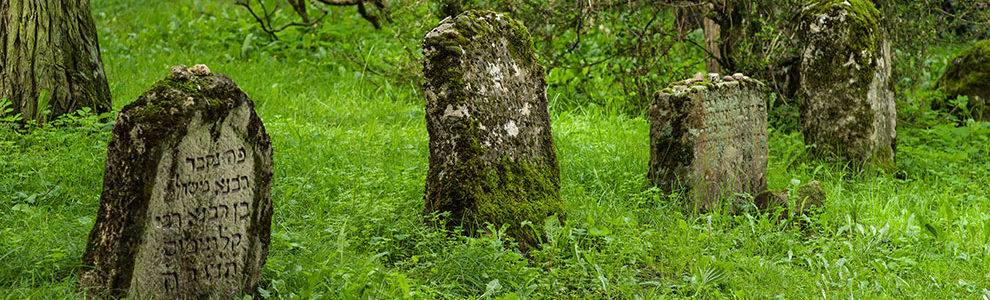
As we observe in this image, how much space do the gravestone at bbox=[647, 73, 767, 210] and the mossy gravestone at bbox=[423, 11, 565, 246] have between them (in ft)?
3.52

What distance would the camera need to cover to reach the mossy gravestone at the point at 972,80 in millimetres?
8984

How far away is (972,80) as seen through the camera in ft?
29.8

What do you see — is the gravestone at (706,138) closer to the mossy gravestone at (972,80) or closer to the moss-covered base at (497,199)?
the moss-covered base at (497,199)

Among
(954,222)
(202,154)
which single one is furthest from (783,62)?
(202,154)

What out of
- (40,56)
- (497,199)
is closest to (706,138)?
(497,199)

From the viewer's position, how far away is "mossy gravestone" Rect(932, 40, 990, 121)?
8984 millimetres

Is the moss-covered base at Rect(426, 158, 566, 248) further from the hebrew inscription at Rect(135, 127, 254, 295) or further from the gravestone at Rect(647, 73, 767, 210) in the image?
the hebrew inscription at Rect(135, 127, 254, 295)

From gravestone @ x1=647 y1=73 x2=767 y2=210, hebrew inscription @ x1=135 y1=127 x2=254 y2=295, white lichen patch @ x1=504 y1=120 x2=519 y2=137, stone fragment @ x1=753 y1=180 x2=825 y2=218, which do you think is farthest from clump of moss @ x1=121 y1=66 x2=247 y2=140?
stone fragment @ x1=753 y1=180 x2=825 y2=218

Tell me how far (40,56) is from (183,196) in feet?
12.6

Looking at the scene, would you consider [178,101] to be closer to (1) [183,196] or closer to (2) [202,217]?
(1) [183,196]

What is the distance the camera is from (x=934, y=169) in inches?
277

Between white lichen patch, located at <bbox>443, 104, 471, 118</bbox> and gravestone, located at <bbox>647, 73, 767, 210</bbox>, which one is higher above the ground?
white lichen patch, located at <bbox>443, 104, 471, 118</bbox>

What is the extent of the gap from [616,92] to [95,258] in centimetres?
680

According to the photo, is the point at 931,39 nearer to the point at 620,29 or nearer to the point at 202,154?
the point at 620,29
